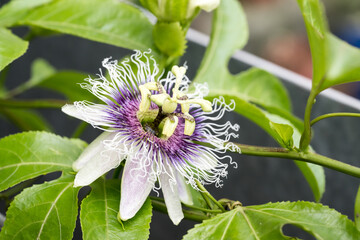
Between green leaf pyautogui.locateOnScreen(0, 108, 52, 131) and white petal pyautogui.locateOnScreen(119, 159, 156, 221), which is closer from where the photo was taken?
white petal pyautogui.locateOnScreen(119, 159, 156, 221)

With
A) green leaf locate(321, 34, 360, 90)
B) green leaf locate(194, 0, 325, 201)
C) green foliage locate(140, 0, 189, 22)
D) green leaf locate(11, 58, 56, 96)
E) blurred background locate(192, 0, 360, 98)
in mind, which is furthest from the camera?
blurred background locate(192, 0, 360, 98)

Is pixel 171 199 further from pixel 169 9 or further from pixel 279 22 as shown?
pixel 279 22

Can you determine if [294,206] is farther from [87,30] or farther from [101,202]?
[87,30]

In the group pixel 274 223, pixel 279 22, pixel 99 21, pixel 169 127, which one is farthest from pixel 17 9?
pixel 279 22

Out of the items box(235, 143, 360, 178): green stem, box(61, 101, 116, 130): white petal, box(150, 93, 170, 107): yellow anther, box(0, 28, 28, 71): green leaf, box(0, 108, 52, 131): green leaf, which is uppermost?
box(0, 28, 28, 71): green leaf

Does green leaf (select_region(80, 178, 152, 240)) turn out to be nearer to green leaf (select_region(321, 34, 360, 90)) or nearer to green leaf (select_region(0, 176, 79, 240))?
green leaf (select_region(0, 176, 79, 240))

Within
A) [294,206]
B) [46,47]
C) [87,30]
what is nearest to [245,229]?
[294,206]

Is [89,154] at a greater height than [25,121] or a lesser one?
greater

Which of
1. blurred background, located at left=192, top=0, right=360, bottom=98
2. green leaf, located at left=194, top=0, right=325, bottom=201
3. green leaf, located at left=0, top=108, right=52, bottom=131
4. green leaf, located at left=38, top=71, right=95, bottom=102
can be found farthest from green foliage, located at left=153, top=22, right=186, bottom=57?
blurred background, located at left=192, top=0, right=360, bottom=98
